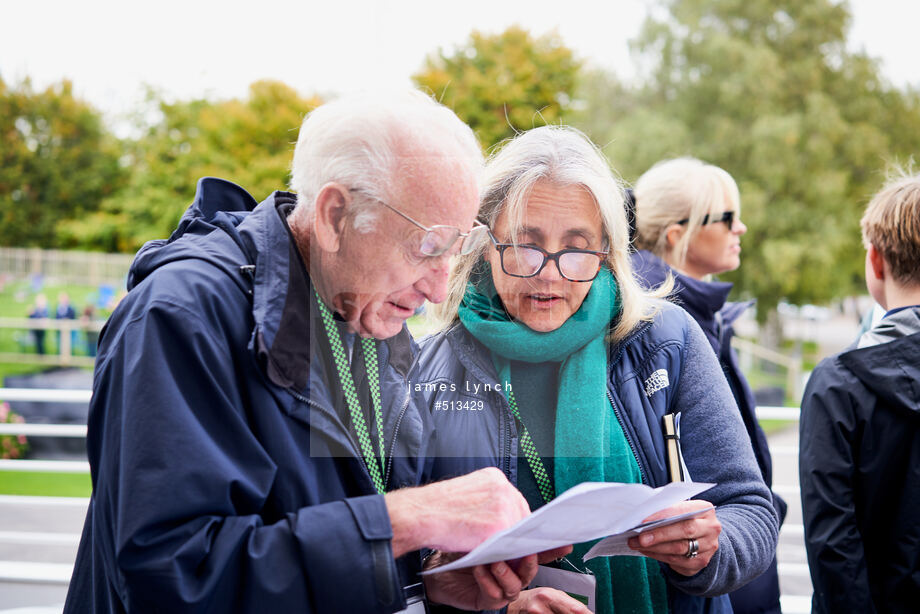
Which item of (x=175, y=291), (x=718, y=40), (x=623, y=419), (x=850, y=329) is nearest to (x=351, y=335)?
(x=175, y=291)

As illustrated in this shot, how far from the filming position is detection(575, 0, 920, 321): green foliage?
18.2 metres

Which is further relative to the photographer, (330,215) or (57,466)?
(57,466)

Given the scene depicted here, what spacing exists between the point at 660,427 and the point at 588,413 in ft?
0.58

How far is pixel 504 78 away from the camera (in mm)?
18359

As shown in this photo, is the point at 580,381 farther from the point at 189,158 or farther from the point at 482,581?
the point at 189,158

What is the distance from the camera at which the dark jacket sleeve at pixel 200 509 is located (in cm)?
104

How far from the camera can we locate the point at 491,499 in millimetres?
1189

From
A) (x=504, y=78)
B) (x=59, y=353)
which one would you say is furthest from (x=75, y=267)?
(x=504, y=78)

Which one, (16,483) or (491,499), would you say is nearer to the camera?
(491,499)

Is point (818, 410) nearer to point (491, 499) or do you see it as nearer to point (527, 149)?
point (527, 149)

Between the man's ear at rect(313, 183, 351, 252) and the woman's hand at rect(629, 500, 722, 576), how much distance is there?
83 centimetres

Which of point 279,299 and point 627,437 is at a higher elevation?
point 279,299

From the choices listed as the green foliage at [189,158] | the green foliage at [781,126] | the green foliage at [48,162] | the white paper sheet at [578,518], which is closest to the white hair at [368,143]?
the white paper sheet at [578,518]

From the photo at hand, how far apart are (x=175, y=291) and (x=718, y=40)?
20.3 meters
